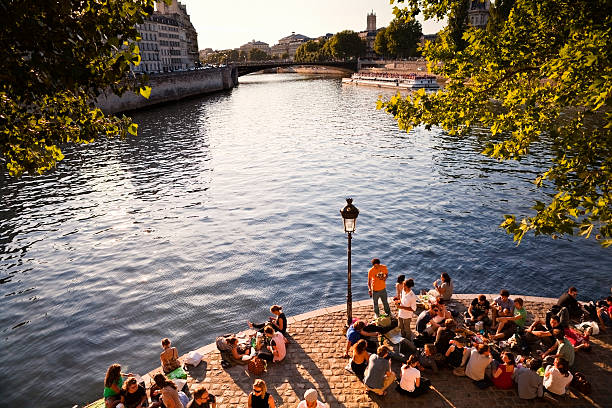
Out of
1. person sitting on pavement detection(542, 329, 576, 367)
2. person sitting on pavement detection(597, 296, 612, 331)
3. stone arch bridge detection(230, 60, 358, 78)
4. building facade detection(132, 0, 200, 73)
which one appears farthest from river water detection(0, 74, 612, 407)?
stone arch bridge detection(230, 60, 358, 78)

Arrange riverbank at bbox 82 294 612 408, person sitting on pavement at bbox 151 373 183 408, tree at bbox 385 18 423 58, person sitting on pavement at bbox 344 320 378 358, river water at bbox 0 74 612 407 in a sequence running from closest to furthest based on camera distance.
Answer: person sitting on pavement at bbox 151 373 183 408 → riverbank at bbox 82 294 612 408 → person sitting on pavement at bbox 344 320 378 358 → river water at bbox 0 74 612 407 → tree at bbox 385 18 423 58

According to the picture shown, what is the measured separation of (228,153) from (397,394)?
38.0 m

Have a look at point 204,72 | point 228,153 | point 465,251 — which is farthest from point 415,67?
point 465,251

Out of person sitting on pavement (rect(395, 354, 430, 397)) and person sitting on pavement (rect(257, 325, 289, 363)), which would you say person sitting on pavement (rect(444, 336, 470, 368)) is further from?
person sitting on pavement (rect(257, 325, 289, 363))

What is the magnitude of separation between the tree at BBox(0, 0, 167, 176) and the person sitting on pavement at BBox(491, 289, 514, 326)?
11.2 meters

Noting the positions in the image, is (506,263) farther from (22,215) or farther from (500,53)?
(22,215)

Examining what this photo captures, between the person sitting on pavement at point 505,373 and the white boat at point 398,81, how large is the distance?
80706mm

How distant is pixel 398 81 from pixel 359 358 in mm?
102418

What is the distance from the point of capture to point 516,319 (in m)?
13.0

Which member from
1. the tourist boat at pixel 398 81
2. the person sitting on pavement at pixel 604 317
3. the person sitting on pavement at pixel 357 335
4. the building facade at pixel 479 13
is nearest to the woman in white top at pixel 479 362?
the person sitting on pavement at pixel 357 335

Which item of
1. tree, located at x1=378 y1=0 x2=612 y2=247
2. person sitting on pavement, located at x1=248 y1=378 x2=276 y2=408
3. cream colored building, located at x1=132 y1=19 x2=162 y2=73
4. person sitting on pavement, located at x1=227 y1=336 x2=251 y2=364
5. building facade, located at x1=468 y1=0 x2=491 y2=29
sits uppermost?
building facade, located at x1=468 y1=0 x2=491 y2=29

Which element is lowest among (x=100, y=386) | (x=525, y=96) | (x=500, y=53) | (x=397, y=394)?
(x=100, y=386)

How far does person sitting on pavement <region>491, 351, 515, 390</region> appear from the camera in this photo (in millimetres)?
10656

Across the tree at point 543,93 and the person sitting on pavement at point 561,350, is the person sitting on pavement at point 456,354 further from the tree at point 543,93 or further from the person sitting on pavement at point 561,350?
the tree at point 543,93
